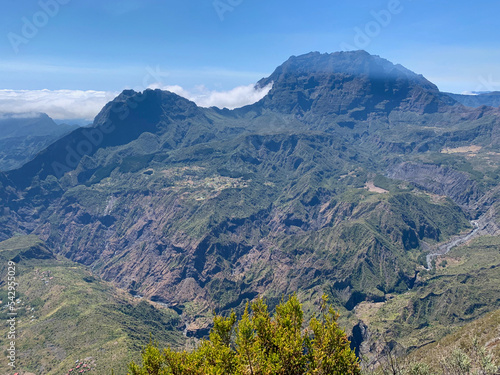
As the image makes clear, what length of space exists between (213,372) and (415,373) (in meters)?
42.8

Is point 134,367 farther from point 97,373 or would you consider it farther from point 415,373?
point 97,373

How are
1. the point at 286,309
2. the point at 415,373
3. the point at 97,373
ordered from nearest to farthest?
the point at 286,309 → the point at 415,373 → the point at 97,373

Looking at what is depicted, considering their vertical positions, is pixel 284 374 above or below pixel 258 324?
below

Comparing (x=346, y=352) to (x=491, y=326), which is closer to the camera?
(x=346, y=352)

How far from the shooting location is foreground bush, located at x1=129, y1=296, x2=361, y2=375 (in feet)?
121

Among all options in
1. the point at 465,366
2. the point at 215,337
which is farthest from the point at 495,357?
the point at 215,337

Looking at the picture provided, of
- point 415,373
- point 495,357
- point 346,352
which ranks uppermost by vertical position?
point 346,352

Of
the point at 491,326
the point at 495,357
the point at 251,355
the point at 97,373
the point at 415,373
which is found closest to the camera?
the point at 251,355

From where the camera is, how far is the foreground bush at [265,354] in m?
37.0

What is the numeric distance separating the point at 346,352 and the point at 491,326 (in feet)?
374

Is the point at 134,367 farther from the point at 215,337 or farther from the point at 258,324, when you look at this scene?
the point at 258,324

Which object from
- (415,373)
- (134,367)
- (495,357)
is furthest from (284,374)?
(495,357)

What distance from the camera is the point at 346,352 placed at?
1526 inches

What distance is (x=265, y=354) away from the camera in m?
40.1
